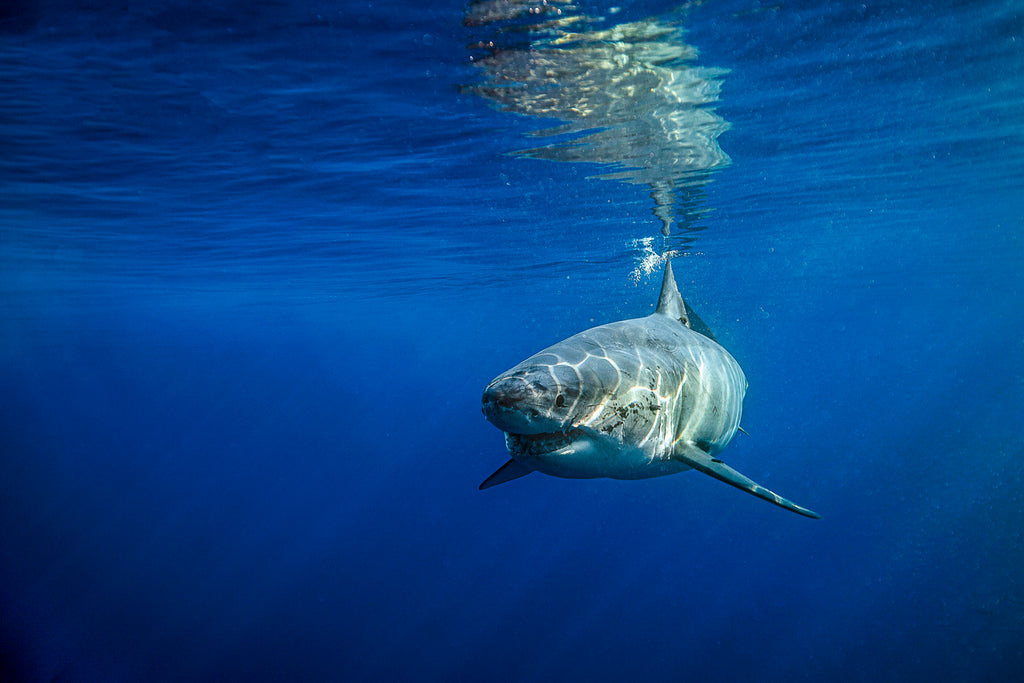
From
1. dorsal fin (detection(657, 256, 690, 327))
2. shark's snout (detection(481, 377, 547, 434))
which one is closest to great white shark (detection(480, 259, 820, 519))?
shark's snout (detection(481, 377, 547, 434))

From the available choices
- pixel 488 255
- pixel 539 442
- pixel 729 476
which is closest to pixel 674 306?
pixel 729 476

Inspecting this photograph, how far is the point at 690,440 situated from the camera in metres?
4.98

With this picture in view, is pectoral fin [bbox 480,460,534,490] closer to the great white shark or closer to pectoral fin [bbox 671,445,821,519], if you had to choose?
the great white shark

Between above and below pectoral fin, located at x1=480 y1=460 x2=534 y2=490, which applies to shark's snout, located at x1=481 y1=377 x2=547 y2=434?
above

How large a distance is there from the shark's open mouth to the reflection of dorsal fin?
12.5 feet

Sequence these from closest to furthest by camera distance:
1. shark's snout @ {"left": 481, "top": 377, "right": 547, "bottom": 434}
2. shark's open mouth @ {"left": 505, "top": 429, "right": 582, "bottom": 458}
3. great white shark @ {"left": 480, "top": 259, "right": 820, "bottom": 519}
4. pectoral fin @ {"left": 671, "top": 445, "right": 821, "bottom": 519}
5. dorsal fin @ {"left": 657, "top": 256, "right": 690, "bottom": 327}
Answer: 1. shark's snout @ {"left": 481, "top": 377, "right": 547, "bottom": 434}
2. great white shark @ {"left": 480, "top": 259, "right": 820, "bottom": 519}
3. shark's open mouth @ {"left": 505, "top": 429, "right": 582, "bottom": 458}
4. pectoral fin @ {"left": 671, "top": 445, "right": 821, "bottom": 519}
5. dorsal fin @ {"left": 657, "top": 256, "right": 690, "bottom": 327}

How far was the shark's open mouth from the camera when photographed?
3416 millimetres

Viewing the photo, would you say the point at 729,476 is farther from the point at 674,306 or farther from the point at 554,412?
the point at 674,306

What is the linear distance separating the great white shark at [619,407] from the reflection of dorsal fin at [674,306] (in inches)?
33.6

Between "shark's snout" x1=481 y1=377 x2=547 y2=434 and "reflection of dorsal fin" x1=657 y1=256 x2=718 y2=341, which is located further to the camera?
"reflection of dorsal fin" x1=657 y1=256 x2=718 y2=341

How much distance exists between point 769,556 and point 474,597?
636 inches

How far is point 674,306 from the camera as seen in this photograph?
6879 mm

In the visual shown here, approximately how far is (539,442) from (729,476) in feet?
5.80

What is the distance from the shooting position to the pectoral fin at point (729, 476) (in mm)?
4059
